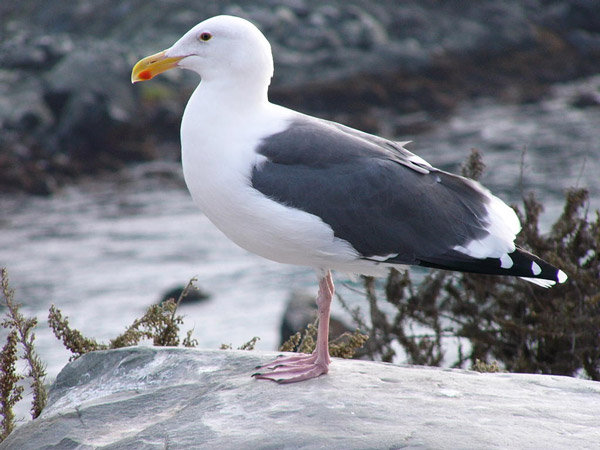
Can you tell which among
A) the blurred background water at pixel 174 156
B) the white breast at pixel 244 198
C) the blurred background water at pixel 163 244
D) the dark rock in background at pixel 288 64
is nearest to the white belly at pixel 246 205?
the white breast at pixel 244 198

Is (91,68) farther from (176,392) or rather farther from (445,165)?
(176,392)

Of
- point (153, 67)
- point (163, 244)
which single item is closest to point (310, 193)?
point (153, 67)

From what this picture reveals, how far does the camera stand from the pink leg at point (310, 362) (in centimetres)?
399

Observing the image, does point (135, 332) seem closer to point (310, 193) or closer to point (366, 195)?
point (310, 193)

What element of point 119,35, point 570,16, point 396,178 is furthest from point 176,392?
point 570,16

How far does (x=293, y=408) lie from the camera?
3611 mm

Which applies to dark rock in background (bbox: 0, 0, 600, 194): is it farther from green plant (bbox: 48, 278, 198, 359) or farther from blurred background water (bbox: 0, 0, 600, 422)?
green plant (bbox: 48, 278, 198, 359)

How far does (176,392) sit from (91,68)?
46.9ft

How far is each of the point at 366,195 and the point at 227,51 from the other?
0.96 meters

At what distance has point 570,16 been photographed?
975 inches

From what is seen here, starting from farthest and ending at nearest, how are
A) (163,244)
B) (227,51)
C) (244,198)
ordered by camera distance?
(163,244), (227,51), (244,198)

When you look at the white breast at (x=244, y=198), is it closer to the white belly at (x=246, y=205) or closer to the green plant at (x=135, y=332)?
the white belly at (x=246, y=205)

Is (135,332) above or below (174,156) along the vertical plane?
below

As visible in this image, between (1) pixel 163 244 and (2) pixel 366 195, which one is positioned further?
(1) pixel 163 244
